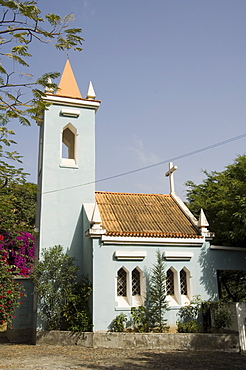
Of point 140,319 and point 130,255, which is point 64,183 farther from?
point 140,319

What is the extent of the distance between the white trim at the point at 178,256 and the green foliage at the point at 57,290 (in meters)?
3.54

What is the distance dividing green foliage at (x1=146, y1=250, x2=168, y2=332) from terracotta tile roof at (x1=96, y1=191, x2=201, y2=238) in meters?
1.52

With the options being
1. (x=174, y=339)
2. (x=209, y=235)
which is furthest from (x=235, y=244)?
(x=174, y=339)

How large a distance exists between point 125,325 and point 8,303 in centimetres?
458

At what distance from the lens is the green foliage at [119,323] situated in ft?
46.6

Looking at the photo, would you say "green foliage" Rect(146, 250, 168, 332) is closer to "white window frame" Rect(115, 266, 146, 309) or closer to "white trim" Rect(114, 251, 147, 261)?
"white window frame" Rect(115, 266, 146, 309)

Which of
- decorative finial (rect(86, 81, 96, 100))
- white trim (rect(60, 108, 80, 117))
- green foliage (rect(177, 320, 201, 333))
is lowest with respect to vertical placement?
green foliage (rect(177, 320, 201, 333))

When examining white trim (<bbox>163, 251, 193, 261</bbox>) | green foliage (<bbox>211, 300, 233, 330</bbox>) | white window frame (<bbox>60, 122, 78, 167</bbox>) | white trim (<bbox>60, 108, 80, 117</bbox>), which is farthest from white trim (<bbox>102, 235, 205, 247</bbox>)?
white trim (<bbox>60, 108, 80, 117</bbox>)

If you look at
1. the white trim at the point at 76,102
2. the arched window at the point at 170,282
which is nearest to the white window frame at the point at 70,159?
the white trim at the point at 76,102

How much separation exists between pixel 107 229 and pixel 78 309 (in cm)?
338

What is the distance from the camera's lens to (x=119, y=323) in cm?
1424

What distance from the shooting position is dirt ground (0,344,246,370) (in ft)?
34.1

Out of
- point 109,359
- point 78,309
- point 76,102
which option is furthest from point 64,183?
point 109,359

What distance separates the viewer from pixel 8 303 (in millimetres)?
13039
